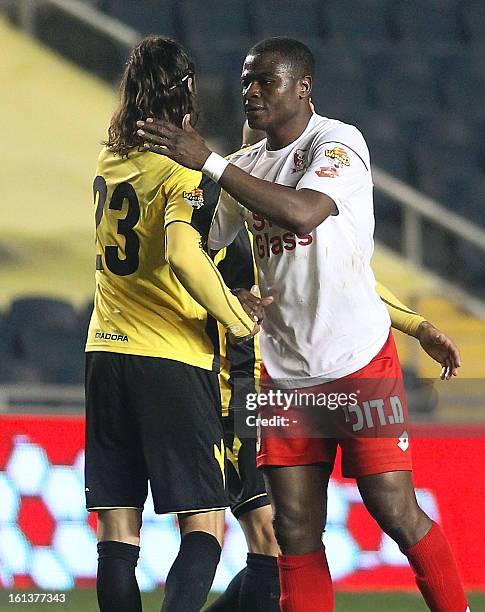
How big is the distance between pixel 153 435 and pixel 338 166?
89 centimetres

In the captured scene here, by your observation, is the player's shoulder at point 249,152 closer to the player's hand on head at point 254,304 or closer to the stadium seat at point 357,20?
the player's hand on head at point 254,304

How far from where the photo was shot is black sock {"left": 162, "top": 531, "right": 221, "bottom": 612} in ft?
10.2

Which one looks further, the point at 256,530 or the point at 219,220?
the point at 256,530

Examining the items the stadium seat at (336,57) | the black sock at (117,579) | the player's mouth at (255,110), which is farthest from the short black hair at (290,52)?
the stadium seat at (336,57)

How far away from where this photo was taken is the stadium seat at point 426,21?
980cm

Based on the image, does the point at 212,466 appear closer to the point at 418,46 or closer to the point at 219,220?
the point at 219,220

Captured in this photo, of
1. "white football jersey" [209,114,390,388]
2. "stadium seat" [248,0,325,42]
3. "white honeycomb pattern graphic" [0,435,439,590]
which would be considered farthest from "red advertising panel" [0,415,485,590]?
"stadium seat" [248,0,325,42]

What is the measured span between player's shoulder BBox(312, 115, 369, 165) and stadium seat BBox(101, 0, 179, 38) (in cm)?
622

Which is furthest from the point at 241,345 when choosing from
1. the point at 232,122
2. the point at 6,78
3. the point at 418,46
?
the point at 418,46

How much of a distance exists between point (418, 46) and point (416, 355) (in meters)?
3.74

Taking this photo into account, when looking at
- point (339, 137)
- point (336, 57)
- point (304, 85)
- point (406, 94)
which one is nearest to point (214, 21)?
point (336, 57)

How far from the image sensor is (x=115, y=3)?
9188mm

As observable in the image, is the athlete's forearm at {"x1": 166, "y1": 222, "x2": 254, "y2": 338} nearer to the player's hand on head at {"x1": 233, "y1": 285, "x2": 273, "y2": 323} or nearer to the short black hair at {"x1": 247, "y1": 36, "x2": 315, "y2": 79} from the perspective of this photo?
the player's hand on head at {"x1": 233, "y1": 285, "x2": 273, "y2": 323}

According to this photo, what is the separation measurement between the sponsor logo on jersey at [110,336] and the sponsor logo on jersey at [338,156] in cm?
79
